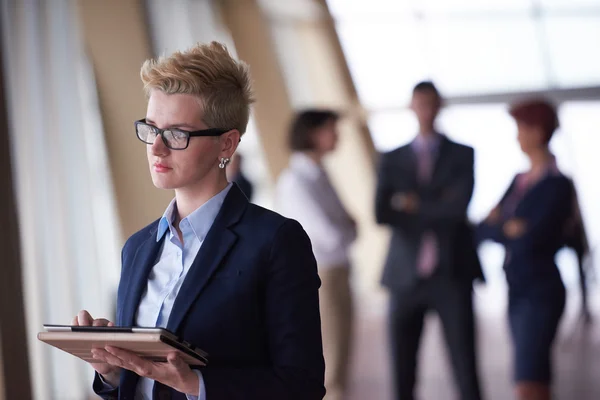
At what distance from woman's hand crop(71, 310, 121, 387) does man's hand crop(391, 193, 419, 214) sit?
3.44 m

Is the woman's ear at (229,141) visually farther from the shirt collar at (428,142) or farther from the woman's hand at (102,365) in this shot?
the shirt collar at (428,142)

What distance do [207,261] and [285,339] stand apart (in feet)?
0.72

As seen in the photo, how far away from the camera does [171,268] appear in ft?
5.56

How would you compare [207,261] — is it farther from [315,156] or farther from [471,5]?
[471,5]

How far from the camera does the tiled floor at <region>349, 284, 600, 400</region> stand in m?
4.75

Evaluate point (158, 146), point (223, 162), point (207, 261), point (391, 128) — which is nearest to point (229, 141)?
point (223, 162)

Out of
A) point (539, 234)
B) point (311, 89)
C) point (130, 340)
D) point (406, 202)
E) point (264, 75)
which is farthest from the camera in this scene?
point (264, 75)

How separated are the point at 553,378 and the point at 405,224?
1268 millimetres

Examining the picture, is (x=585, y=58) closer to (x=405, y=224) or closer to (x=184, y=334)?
(x=405, y=224)

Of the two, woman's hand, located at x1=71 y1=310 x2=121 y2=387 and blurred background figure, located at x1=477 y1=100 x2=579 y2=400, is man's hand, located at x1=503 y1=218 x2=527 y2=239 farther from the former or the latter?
woman's hand, located at x1=71 y1=310 x2=121 y2=387

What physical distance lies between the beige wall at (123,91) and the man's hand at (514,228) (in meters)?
2.29

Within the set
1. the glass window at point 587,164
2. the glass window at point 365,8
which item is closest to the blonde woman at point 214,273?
the glass window at point 587,164

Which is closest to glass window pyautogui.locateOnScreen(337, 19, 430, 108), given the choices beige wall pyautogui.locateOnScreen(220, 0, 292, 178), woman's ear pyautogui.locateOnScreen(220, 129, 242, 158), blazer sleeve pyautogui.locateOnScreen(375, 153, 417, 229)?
blazer sleeve pyautogui.locateOnScreen(375, 153, 417, 229)

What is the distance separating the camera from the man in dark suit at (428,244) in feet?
15.9
